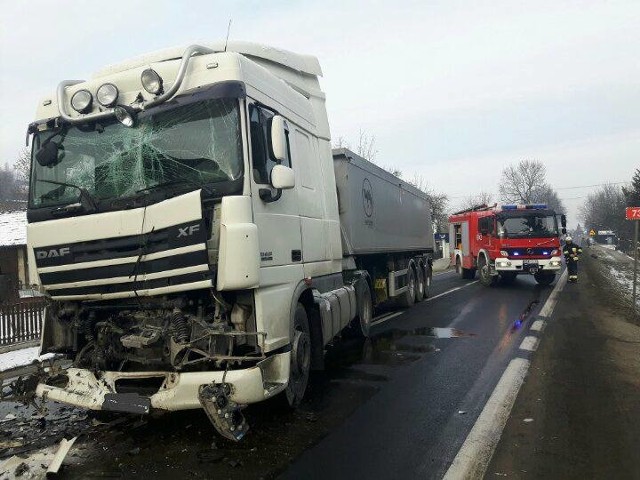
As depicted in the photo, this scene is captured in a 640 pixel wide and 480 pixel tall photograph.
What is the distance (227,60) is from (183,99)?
0.54 metres

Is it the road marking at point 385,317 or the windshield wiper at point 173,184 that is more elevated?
the windshield wiper at point 173,184

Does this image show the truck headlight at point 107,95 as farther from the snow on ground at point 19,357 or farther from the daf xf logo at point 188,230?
the snow on ground at point 19,357

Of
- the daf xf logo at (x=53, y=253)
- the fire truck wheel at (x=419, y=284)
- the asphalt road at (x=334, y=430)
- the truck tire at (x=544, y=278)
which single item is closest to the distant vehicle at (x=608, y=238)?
the truck tire at (x=544, y=278)

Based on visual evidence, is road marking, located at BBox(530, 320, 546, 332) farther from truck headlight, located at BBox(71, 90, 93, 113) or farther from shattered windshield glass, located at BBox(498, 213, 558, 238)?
truck headlight, located at BBox(71, 90, 93, 113)

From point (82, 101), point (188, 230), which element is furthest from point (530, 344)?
point (82, 101)

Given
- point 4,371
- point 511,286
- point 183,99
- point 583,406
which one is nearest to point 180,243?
point 183,99

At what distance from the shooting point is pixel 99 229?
457cm

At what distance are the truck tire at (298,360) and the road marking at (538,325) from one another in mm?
5756

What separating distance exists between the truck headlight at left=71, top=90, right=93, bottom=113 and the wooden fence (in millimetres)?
6795

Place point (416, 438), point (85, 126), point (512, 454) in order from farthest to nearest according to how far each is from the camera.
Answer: point (85, 126), point (416, 438), point (512, 454)

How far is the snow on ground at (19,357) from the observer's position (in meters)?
8.24

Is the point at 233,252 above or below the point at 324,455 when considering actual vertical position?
above

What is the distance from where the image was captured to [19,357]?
29.3 feet

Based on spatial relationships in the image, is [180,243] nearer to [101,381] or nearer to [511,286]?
[101,381]
